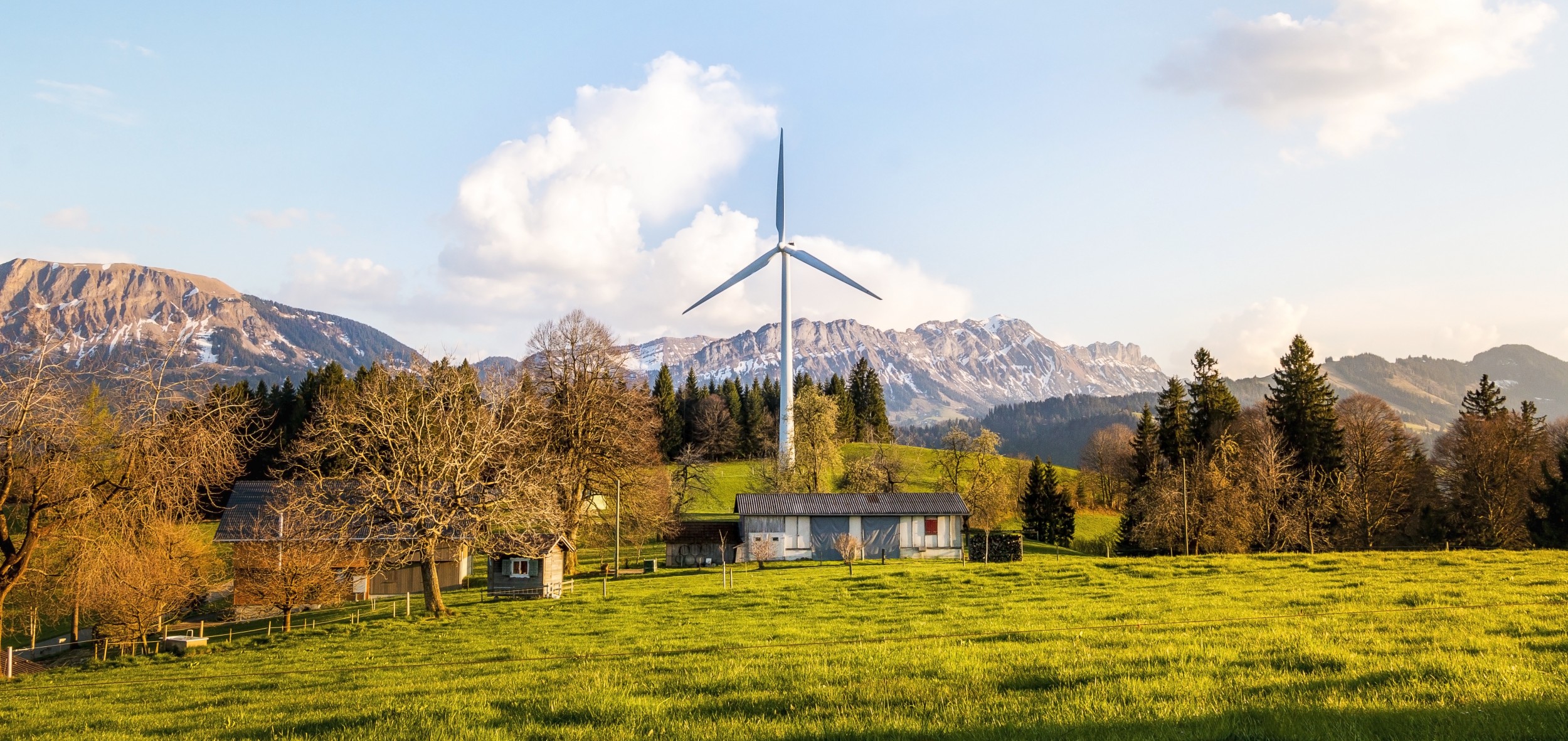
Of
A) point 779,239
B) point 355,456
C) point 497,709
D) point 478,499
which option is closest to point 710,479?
point 779,239

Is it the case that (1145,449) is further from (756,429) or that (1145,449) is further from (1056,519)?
(756,429)

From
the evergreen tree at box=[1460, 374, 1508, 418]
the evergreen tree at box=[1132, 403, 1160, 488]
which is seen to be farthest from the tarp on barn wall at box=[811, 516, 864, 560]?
the evergreen tree at box=[1460, 374, 1508, 418]

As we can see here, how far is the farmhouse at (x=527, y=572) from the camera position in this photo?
48625 millimetres

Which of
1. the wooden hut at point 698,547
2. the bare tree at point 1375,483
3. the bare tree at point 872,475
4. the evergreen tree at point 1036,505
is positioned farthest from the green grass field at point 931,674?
the evergreen tree at point 1036,505

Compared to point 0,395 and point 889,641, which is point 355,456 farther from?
point 889,641

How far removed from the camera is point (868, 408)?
483 ft

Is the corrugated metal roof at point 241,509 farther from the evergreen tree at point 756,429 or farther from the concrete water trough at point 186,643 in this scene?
the evergreen tree at point 756,429

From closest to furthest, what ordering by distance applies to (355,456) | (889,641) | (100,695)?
(889,641), (100,695), (355,456)

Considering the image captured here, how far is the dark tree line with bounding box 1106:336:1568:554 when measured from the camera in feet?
200

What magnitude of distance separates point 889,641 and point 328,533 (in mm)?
32134

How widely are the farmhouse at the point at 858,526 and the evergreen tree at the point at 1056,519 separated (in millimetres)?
22729

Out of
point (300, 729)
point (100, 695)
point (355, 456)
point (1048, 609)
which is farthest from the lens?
point (355, 456)

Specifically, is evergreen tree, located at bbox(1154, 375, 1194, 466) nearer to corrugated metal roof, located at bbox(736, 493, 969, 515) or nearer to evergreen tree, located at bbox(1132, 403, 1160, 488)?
evergreen tree, located at bbox(1132, 403, 1160, 488)

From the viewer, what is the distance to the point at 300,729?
38.4 ft
